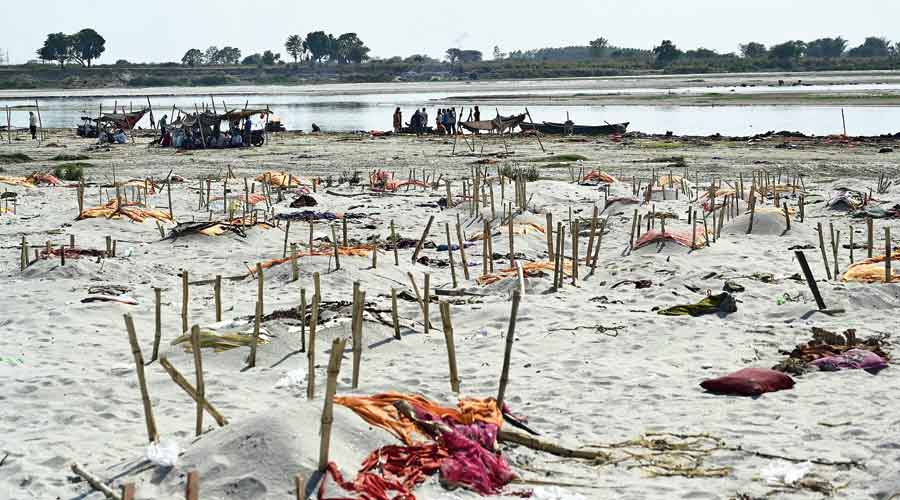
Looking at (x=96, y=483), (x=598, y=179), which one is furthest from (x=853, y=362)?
(x=598, y=179)

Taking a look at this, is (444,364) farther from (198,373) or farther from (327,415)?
(327,415)

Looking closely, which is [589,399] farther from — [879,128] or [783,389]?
[879,128]

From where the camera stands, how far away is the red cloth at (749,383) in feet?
20.5

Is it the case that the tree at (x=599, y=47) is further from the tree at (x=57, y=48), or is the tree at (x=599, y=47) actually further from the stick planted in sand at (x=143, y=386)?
the stick planted in sand at (x=143, y=386)

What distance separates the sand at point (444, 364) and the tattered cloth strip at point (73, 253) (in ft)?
0.85

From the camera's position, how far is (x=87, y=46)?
347 feet

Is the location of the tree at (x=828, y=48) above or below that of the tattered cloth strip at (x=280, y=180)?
above

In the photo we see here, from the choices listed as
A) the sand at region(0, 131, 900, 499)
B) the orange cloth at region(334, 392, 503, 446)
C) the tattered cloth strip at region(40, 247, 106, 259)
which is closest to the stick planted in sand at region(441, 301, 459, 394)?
the sand at region(0, 131, 900, 499)

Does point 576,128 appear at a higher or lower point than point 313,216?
higher

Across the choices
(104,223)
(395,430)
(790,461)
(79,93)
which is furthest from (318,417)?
(79,93)

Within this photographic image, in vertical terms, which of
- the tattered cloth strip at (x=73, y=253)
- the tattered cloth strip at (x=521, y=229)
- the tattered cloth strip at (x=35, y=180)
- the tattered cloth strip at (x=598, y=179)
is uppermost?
the tattered cloth strip at (x=35, y=180)

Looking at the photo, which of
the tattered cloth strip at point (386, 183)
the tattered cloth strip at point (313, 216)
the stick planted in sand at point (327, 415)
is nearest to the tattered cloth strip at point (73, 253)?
the tattered cloth strip at point (313, 216)

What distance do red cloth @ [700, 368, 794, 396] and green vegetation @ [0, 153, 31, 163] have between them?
69.3 ft

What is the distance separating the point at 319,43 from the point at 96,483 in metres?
114
